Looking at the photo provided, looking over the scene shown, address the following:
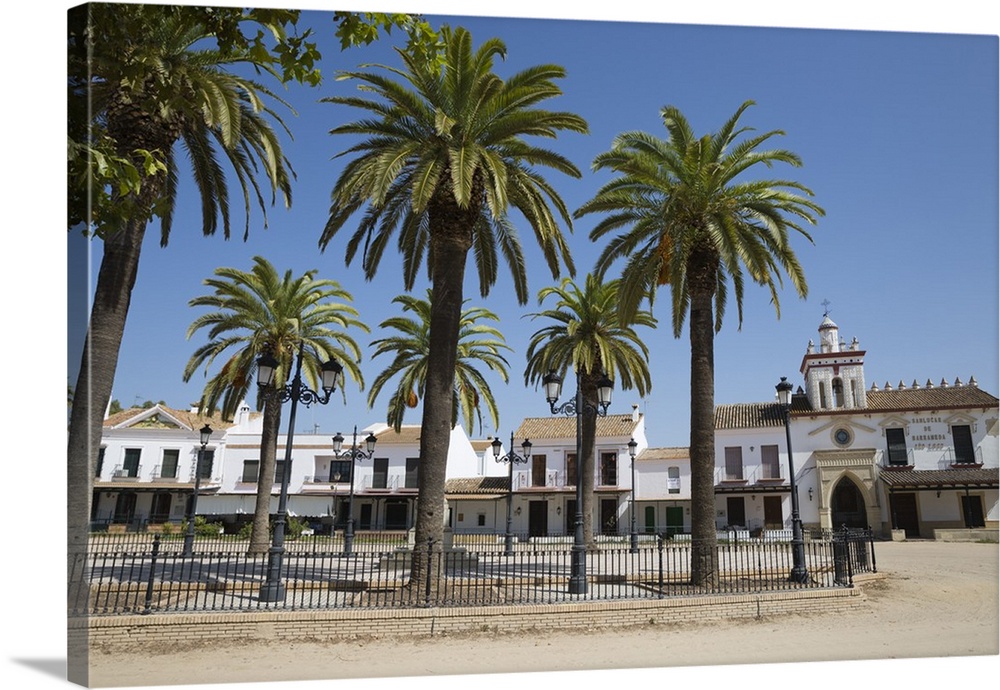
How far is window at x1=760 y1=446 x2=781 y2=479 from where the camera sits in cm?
3056

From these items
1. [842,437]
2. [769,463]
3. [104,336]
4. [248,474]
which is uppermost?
[842,437]

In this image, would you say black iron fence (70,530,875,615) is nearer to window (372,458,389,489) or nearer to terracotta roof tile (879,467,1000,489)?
terracotta roof tile (879,467,1000,489)

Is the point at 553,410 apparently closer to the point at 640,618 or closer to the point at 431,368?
the point at 431,368

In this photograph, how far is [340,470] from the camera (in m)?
34.8

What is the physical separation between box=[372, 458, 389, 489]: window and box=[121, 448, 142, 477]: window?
1032 centimetres

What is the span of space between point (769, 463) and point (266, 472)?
21722 mm

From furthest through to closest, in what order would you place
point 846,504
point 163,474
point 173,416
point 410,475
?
point 410,475
point 173,416
point 163,474
point 846,504

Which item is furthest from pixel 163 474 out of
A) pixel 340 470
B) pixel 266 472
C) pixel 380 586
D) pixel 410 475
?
pixel 380 586

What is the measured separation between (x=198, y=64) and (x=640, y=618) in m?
8.67

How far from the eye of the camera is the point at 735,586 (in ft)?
34.1

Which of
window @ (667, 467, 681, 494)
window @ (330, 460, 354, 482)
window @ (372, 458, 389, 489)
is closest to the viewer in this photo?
window @ (667, 467, 681, 494)

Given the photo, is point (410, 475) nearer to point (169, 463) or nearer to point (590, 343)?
point (169, 463)

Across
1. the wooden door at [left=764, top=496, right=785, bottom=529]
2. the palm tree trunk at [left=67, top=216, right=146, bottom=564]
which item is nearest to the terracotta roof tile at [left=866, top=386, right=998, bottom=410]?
the wooden door at [left=764, top=496, right=785, bottom=529]

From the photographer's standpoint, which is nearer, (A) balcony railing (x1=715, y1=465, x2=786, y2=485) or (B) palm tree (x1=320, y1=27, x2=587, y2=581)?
(B) palm tree (x1=320, y1=27, x2=587, y2=581)
